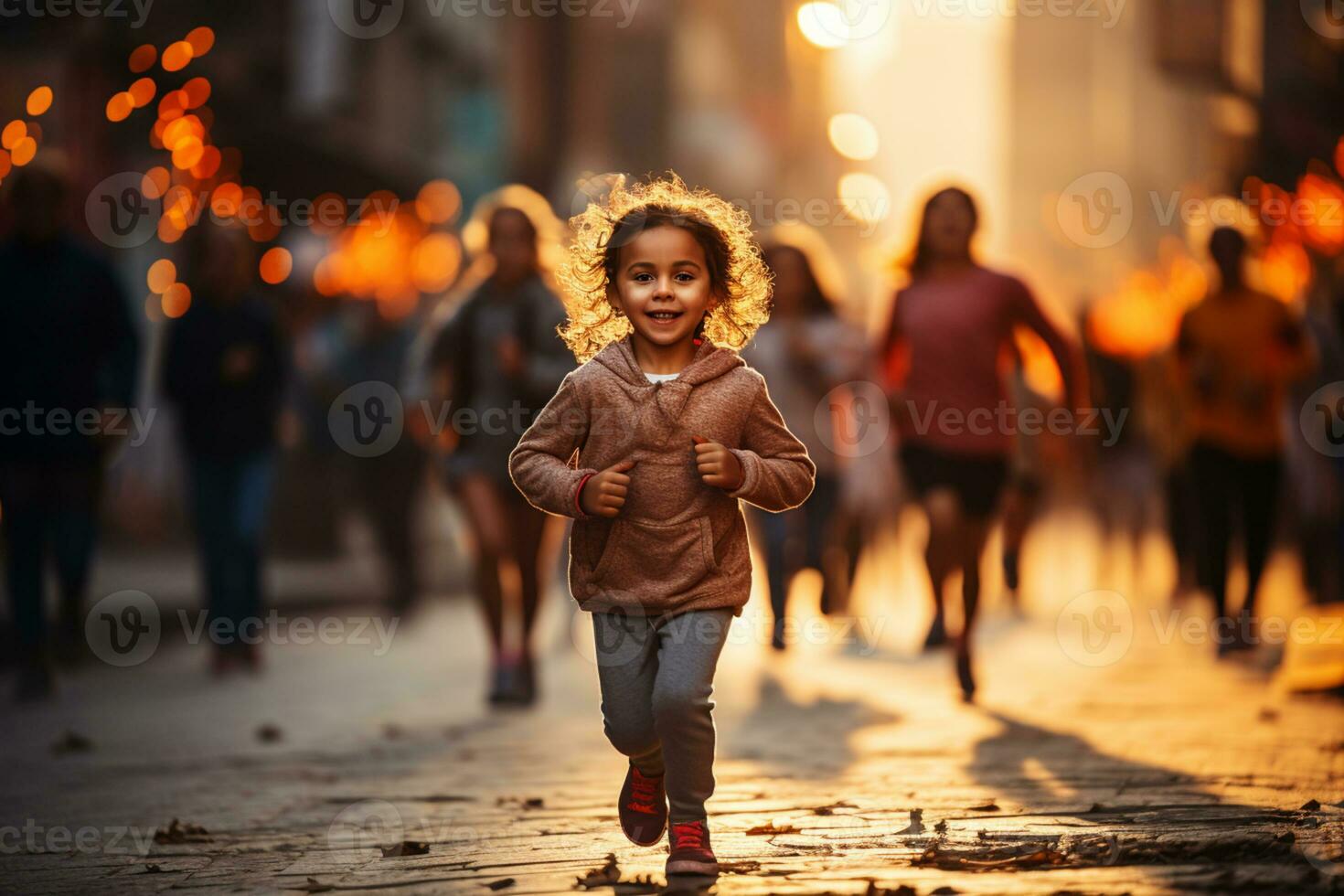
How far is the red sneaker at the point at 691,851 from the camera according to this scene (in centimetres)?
427

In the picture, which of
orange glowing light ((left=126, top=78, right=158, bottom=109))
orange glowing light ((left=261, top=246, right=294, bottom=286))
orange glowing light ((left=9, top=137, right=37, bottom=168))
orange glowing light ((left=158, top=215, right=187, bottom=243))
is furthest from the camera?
orange glowing light ((left=261, top=246, right=294, bottom=286))

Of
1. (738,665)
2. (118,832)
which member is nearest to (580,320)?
(118,832)

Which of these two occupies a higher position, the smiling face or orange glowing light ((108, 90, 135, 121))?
orange glowing light ((108, 90, 135, 121))

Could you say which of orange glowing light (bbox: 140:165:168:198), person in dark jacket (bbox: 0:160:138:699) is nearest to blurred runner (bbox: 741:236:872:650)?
person in dark jacket (bbox: 0:160:138:699)

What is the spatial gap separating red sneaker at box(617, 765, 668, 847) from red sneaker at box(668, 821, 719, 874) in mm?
263

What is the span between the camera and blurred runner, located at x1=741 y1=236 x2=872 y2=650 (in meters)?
9.78

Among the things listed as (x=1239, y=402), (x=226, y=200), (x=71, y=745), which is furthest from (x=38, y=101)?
(x=1239, y=402)

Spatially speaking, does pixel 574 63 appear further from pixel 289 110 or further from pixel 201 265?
pixel 201 265

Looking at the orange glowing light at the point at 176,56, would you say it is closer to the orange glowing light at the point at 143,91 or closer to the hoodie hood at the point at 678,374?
the orange glowing light at the point at 143,91

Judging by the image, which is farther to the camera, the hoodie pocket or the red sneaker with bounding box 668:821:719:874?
the hoodie pocket

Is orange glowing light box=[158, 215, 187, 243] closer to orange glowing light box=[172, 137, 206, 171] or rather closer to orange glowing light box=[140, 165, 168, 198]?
orange glowing light box=[140, 165, 168, 198]

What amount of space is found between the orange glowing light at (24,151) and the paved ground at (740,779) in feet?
11.7

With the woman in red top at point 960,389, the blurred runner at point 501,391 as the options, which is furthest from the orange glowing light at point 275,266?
the woman in red top at point 960,389

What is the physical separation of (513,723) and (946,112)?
163 metres
